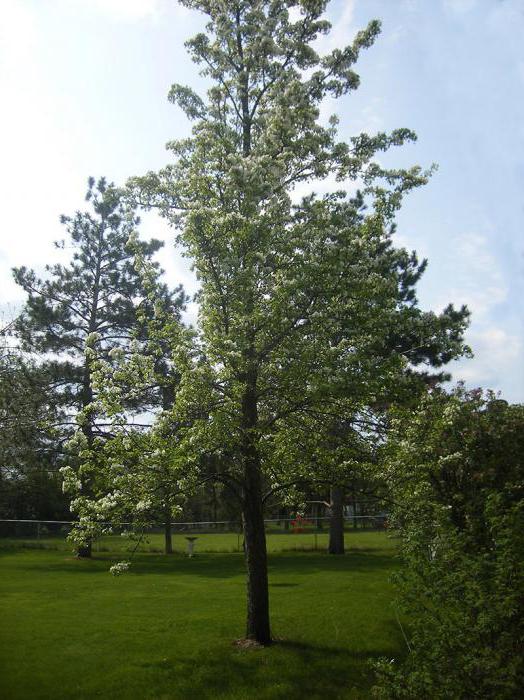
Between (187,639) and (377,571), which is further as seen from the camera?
(377,571)

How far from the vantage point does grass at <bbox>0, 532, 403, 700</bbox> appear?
8.98 metres

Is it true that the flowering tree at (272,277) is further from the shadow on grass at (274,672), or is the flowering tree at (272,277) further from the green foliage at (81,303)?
the green foliage at (81,303)

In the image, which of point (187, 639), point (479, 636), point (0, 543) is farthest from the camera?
point (0, 543)

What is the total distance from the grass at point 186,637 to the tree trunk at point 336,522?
266 inches

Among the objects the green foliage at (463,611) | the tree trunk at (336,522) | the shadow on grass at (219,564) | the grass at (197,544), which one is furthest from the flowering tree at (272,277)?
the grass at (197,544)

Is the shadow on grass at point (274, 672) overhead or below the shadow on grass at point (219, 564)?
overhead

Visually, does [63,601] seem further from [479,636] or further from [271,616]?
[479,636]

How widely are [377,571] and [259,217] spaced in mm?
14195

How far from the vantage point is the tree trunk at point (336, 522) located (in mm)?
26625

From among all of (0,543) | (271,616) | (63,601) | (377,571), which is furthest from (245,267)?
(0,543)

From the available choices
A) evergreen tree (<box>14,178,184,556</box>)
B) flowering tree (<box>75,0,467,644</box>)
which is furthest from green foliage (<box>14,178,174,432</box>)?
flowering tree (<box>75,0,467,644</box>)

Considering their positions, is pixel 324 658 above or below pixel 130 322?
below

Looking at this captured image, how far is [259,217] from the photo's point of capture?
32.4ft

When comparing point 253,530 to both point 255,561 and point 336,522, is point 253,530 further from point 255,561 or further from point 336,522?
point 336,522
